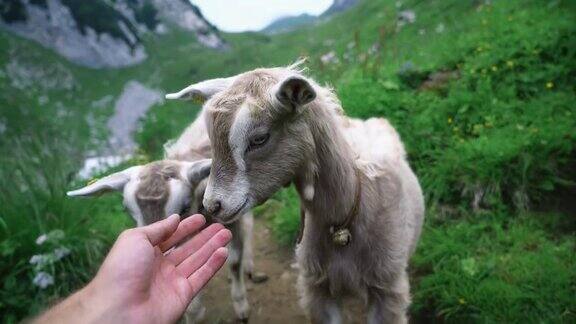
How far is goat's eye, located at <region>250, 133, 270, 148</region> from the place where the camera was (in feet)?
7.10

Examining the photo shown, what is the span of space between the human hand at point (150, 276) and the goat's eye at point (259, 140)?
0.70 m

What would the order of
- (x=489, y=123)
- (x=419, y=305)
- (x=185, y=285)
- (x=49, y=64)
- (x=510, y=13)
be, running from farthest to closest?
1. (x=49, y=64)
2. (x=510, y=13)
3. (x=489, y=123)
4. (x=419, y=305)
5. (x=185, y=285)

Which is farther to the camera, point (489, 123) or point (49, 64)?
point (49, 64)

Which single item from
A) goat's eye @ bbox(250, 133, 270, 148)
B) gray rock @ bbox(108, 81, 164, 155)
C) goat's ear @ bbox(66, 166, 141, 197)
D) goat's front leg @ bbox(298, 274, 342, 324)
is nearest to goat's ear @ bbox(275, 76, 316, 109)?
goat's eye @ bbox(250, 133, 270, 148)

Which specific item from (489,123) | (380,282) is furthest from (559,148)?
(380,282)

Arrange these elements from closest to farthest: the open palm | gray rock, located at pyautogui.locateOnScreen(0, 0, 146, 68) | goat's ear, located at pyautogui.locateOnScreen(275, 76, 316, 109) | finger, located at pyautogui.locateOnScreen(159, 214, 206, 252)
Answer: goat's ear, located at pyautogui.locateOnScreen(275, 76, 316, 109) < the open palm < finger, located at pyautogui.locateOnScreen(159, 214, 206, 252) < gray rock, located at pyautogui.locateOnScreen(0, 0, 146, 68)

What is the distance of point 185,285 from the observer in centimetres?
256

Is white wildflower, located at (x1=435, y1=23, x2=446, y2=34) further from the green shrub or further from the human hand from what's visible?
the human hand

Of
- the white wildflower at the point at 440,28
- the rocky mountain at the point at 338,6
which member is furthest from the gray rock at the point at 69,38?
the rocky mountain at the point at 338,6

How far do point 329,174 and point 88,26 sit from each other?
65.5ft

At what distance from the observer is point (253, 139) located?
7.09 ft

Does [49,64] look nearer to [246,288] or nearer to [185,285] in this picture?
[246,288]

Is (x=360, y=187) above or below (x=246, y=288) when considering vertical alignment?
above

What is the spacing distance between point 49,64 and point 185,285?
18.0 metres
